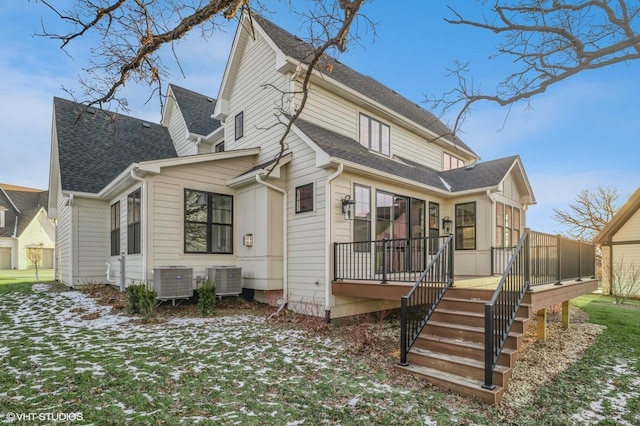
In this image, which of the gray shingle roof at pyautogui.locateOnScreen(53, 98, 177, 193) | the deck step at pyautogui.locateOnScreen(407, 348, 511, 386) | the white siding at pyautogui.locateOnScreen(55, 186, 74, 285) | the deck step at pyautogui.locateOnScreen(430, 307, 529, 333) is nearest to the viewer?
the deck step at pyautogui.locateOnScreen(407, 348, 511, 386)

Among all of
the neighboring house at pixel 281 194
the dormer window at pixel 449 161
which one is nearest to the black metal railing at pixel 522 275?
the neighboring house at pixel 281 194

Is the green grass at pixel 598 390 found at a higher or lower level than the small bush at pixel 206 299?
lower

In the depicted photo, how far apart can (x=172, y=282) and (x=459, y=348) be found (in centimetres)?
640

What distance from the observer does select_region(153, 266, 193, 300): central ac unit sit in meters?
8.08

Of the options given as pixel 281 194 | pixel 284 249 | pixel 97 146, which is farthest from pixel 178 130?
pixel 284 249

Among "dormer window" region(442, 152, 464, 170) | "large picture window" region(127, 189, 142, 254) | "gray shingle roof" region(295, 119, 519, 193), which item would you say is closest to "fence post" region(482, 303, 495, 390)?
"gray shingle roof" region(295, 119, 519, 193)

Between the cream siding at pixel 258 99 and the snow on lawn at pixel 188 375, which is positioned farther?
the cream siding at pixel 258 99

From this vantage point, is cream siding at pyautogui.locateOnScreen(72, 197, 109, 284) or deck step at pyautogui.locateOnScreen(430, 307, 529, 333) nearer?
deck step at pyautogui.locateOnScreen(430, 307, 529, 333)

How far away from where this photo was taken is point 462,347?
484 centimetres

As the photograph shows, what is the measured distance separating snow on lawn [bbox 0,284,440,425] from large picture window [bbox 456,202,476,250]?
6508 mm

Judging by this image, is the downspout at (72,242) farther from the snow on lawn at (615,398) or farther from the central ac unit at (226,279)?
the snow on lawn at (615,398)

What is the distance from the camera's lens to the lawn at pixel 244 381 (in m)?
3.57

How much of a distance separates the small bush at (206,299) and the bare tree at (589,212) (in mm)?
26196

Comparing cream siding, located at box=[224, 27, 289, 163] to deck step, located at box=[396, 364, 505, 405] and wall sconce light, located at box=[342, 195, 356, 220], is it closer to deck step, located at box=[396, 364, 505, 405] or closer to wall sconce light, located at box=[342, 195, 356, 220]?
wall sconce light, located at box=[342, 195, 356, 220]
